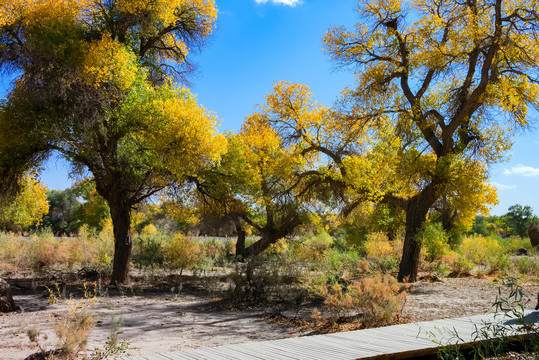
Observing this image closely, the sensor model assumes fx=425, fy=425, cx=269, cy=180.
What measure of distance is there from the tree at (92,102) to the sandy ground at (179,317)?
12.1ft

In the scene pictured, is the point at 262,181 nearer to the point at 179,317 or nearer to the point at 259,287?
the point at 259,287

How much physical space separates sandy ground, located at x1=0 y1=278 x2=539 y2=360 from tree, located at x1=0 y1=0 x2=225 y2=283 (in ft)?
12.1

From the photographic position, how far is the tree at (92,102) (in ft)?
37.1

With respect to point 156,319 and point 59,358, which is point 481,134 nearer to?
point 156,319

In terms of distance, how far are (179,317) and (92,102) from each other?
6260 mm

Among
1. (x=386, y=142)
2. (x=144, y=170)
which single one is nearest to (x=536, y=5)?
(x=386, y=142)

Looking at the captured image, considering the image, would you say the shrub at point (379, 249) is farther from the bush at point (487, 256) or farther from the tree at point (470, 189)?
the tree at point (470, 189)

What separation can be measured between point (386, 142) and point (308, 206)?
16.6ft

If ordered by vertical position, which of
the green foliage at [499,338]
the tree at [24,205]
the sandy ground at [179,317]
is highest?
the tree at [24,205]

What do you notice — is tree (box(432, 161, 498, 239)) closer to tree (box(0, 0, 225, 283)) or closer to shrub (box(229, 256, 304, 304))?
shrub (box(229, 256, 304, 304))

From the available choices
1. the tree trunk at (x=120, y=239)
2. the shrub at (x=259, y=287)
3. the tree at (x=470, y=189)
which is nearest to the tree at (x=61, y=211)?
the tree trunk at (x=120, y=239)

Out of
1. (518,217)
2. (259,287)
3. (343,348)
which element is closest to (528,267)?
(259,287)

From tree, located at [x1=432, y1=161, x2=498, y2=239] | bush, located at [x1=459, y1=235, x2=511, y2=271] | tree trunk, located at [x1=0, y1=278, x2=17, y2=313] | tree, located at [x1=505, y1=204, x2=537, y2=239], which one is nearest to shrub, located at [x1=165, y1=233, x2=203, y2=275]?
tree trunk, located at [x1=0, y1=278, x2=17, y2=313]

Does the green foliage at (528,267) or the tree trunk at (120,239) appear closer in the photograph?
the tree trunk at (120,239)
